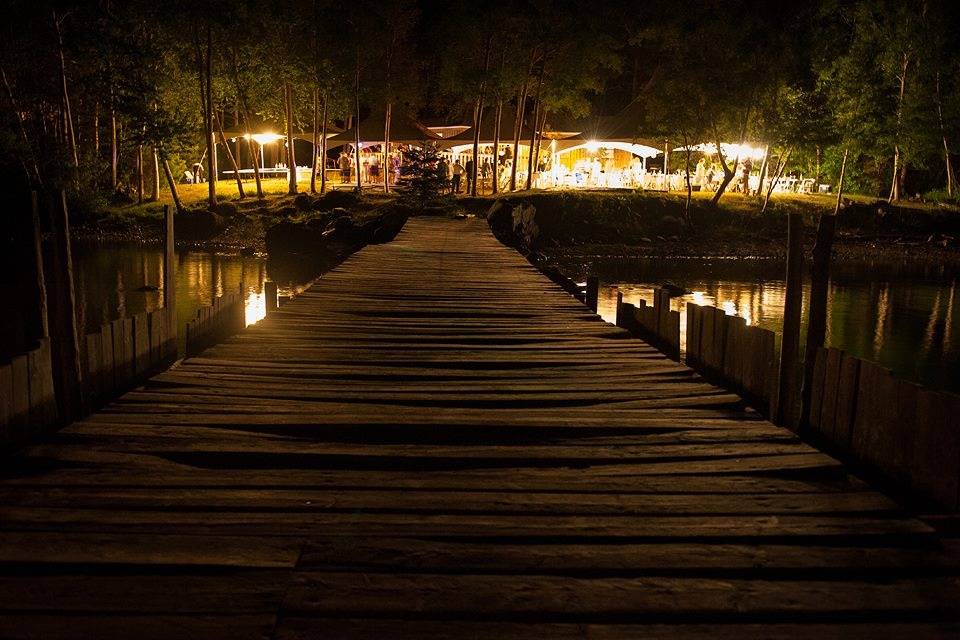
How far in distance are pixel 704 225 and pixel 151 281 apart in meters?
25.4

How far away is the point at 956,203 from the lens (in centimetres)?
4078

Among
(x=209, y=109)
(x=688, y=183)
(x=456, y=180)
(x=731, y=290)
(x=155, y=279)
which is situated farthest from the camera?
(x=456, y=180)

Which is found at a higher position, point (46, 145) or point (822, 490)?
point (46, 145)

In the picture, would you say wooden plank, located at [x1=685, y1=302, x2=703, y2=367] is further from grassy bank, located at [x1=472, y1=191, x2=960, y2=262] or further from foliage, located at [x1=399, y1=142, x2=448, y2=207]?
grassy bank, located at [x1=472, y1=191, x2=960, y2=262]

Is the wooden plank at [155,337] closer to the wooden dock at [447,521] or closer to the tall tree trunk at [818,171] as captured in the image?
the wooden dock at [447,521]

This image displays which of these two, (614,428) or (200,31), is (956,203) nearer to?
(200,31)

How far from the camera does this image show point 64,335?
21.1 feet

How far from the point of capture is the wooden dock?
303 centimetres

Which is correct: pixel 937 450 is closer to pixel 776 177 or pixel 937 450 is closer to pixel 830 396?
pixel 830 396

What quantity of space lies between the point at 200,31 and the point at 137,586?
3792 centimetres

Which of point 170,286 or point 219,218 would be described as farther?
point 219,218

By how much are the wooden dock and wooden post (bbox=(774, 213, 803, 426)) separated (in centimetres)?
93

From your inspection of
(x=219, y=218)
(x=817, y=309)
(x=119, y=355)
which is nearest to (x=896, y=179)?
(x=219, y=218)

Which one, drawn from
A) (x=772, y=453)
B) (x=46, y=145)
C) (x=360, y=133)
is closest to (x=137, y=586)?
(x=772, y=453)
